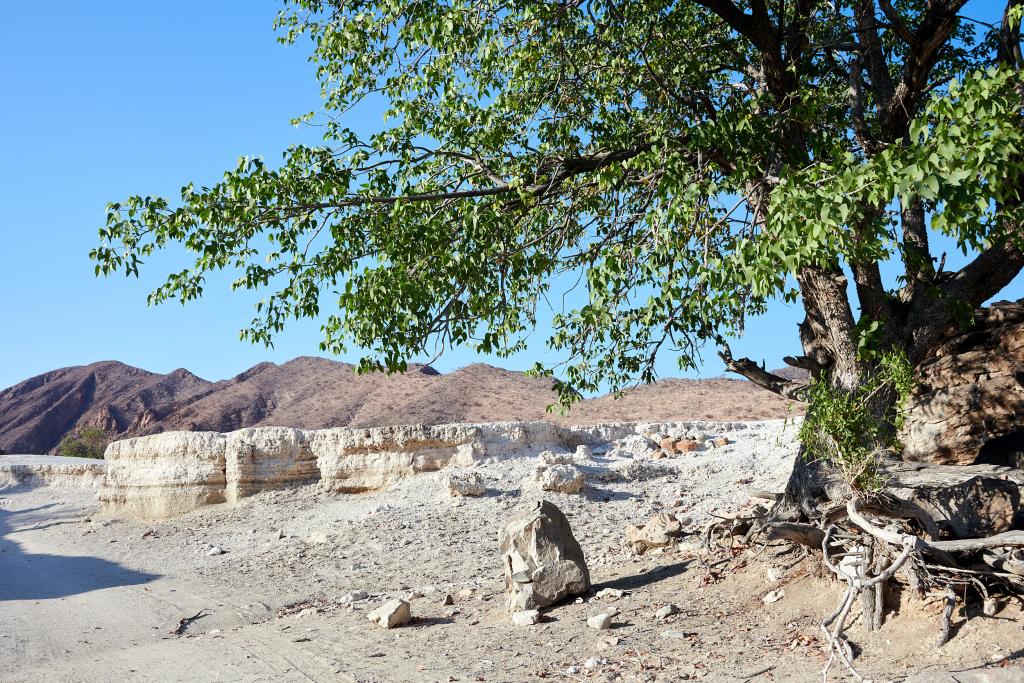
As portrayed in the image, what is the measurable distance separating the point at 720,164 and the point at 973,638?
4.77 meters

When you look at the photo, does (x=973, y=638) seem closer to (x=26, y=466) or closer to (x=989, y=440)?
(x=989, y=440)

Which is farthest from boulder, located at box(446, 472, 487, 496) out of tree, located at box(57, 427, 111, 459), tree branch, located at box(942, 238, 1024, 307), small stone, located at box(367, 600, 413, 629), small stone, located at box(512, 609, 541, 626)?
tree, located at box(57, 427, 111, 459)

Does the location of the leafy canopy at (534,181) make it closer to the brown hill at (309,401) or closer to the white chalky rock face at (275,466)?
the white chalky rock face at (275,466)

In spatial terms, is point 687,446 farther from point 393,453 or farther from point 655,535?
point 655,535

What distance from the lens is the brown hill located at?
31906 mm

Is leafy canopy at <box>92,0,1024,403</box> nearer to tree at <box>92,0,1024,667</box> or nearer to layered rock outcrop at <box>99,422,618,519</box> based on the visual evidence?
tree at <box>92,0,1024,667</box>

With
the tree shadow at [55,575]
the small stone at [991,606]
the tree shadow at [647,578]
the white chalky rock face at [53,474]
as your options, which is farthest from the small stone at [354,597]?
the white chalky rock face at [53,474]

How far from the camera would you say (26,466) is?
2794cm

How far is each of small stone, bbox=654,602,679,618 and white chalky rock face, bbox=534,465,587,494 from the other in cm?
612

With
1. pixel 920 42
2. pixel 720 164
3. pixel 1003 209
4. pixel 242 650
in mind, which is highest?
pixel 920 42

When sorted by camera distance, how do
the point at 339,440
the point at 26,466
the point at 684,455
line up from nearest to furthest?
the point at 684,455, the point at 339,440, the point at 26,466

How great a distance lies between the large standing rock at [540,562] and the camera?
845cm

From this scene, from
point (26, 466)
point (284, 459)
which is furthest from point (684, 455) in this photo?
point (26, 466)

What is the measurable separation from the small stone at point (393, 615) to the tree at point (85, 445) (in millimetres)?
37373
